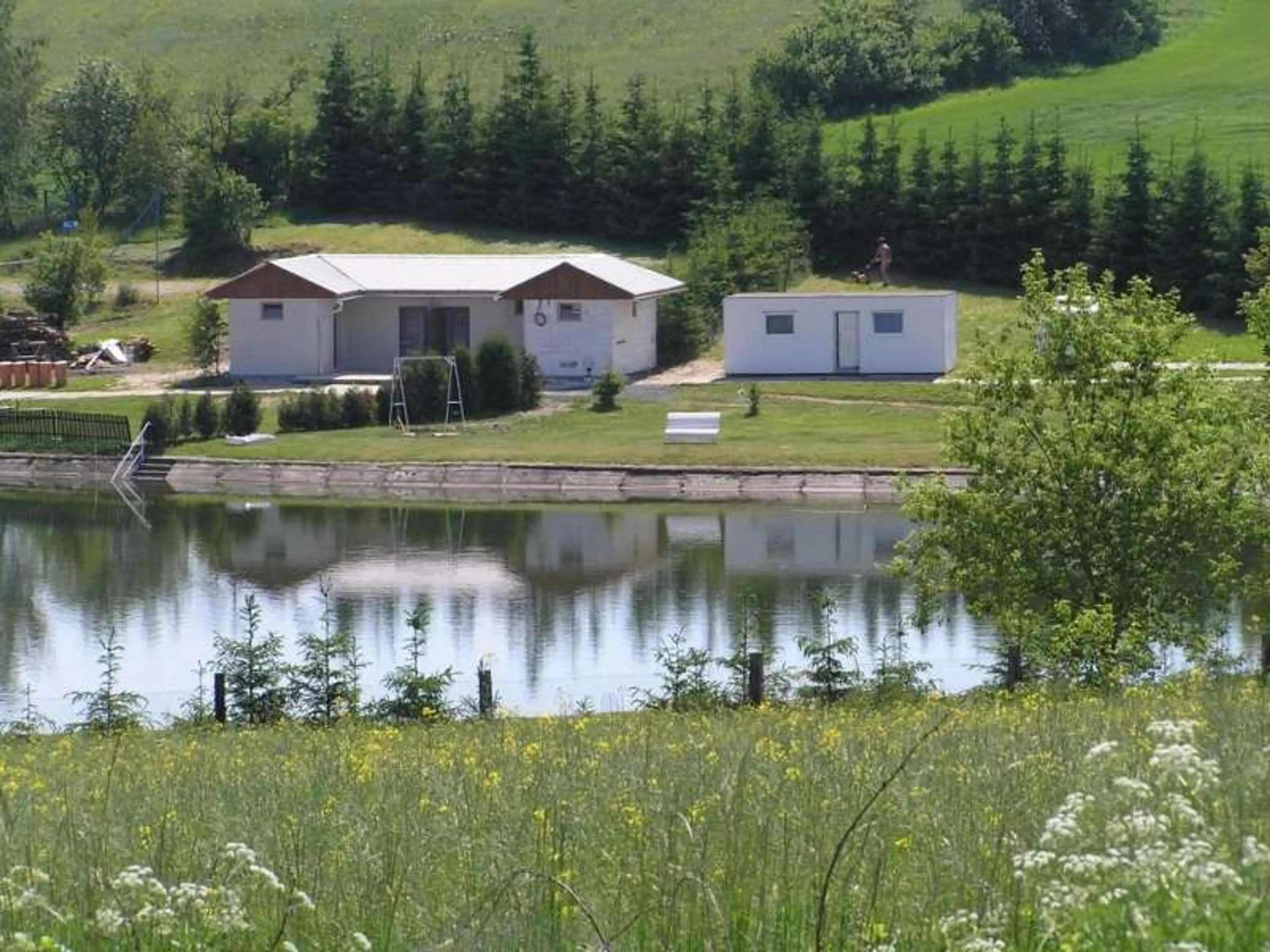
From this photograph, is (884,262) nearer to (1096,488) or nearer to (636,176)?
(636,176)

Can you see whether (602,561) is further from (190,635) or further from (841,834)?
(841,834)

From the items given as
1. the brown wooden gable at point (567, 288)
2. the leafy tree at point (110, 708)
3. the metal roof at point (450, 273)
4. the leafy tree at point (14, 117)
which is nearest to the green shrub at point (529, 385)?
the brown wooden gable at point (567, 288)

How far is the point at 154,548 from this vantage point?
3969 centimetres

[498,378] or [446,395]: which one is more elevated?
[498,378]

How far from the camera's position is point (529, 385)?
53844 millimetres

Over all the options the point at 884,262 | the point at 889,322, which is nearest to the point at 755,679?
the point at 889,322

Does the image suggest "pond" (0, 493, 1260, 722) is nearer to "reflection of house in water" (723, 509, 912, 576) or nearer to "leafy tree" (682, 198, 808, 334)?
"reflection of house in water" (723, 509, 912, 576)

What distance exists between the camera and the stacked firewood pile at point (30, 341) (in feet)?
200

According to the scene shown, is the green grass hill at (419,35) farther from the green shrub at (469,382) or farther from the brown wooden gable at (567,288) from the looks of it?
the green shrub at (469,382)

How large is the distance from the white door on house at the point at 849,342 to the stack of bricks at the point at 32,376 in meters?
19.5

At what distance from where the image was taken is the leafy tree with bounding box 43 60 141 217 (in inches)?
3083

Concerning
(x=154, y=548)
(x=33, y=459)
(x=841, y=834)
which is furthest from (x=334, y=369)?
(x=841, y=834)

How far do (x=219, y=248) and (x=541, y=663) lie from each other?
48.7 metres

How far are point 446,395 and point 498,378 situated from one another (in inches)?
55.0
